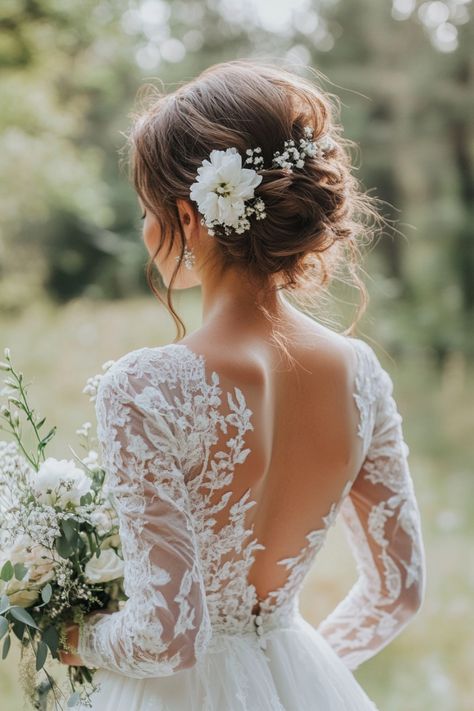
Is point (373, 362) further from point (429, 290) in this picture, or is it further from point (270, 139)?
point (429, 290)

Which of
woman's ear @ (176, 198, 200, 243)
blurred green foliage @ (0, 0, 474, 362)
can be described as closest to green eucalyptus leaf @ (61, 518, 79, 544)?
woman's ear @ (176, 198, 200, 243)

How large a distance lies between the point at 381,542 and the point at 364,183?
18.4ft

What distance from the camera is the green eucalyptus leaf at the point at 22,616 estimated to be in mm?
1173

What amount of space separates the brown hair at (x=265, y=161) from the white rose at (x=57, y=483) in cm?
28

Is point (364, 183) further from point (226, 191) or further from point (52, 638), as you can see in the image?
point (52, 638)

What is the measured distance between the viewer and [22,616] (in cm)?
118

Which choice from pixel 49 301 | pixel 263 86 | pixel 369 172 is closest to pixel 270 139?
pixel 263 86

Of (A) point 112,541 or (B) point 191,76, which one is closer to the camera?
(A) point 112,541

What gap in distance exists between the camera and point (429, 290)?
6.72 m

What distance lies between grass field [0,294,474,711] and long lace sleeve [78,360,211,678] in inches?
83.1

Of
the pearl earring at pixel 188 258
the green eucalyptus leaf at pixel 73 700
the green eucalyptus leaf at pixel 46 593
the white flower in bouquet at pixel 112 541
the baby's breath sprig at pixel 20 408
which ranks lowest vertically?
the green eucalyptus leaf at pixel 73 700

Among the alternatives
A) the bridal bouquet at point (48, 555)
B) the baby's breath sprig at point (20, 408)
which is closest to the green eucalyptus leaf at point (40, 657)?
the bridal bouquet at point (48, 555)

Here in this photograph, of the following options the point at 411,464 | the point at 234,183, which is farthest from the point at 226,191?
the point at 411,464

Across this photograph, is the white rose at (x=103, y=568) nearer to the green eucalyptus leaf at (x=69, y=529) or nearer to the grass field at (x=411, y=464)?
the green eucalyptus leaf at (x=69, y=529)
